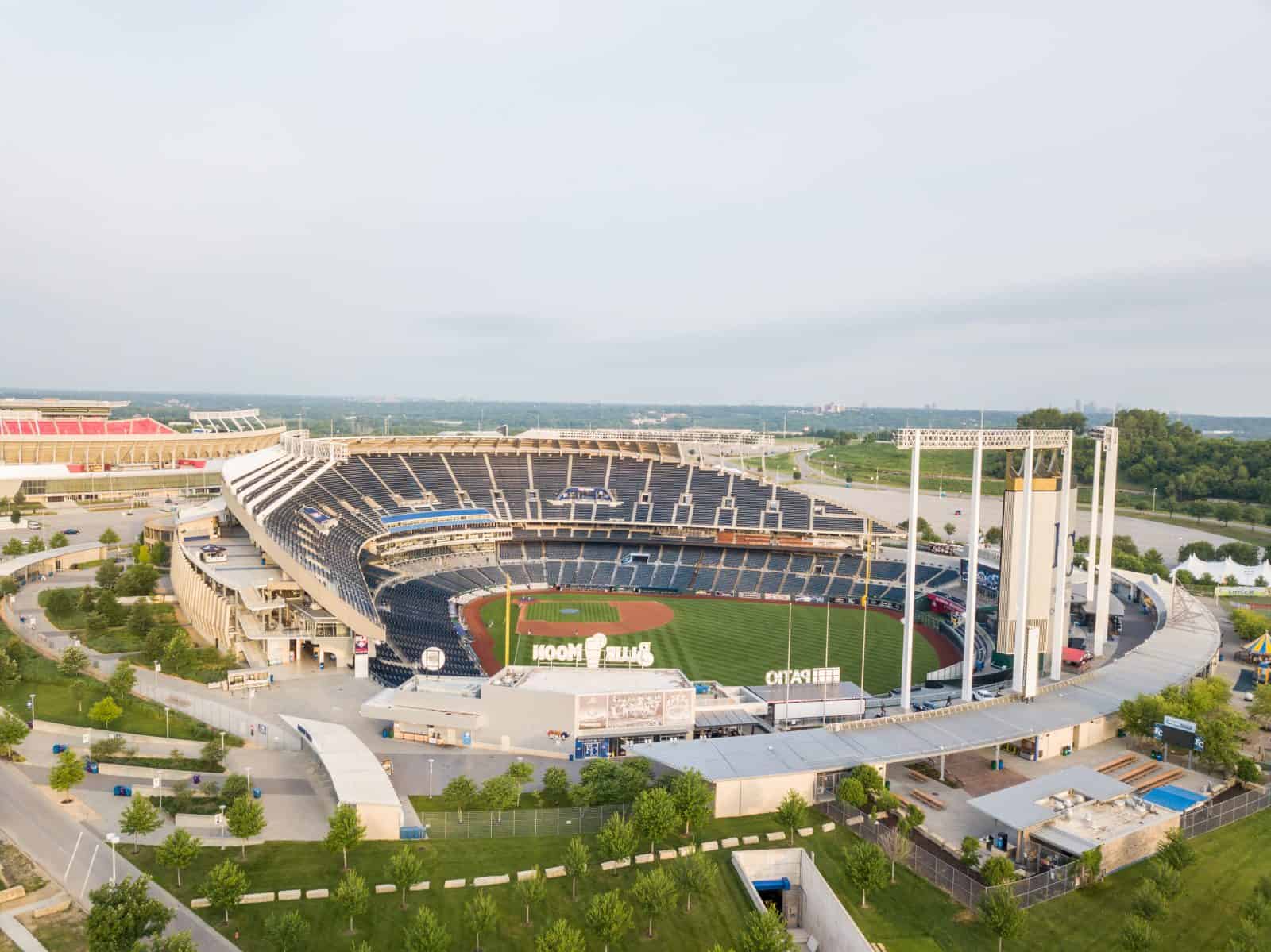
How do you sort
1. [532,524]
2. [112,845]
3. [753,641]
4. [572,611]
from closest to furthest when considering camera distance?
[112,845], [753,641], [572,611], [532,524]

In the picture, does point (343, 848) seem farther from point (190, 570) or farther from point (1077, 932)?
point (190, 570)

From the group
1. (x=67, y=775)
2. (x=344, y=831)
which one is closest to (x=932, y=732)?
(x=344, y=831)

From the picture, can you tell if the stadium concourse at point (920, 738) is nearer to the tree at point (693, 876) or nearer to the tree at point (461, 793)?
the tree at point (693, 876)

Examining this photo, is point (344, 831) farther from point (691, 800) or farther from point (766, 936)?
point (766, 936)

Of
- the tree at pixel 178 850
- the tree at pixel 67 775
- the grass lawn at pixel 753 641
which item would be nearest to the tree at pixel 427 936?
the tree at pixel 178 850

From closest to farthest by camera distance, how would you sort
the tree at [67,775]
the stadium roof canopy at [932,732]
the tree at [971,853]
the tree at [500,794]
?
the tree at [971,853] → the tree at [500,794] → the tree at [67,775] → the stadium roof canopy at [932,732]


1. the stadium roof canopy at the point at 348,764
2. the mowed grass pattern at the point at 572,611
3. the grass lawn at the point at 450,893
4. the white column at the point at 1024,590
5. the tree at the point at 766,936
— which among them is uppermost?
the white column at the point at 1024,590

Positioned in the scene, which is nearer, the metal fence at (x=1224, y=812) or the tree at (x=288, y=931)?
the tree at (x=288, y=931)
